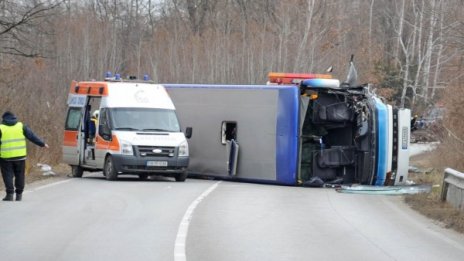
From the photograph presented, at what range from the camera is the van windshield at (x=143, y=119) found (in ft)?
75.6

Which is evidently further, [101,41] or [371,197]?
[101,41]

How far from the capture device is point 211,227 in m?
13.0

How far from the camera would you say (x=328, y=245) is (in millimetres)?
11539

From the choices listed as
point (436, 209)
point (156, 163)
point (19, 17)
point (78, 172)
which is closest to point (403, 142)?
point (156, 163)

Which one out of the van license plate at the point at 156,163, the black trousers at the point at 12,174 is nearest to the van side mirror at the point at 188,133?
the van license plate at the point at 156,163

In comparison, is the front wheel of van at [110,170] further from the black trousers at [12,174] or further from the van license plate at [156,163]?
the black trousers at [12,174]

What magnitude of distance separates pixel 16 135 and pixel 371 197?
328 inches

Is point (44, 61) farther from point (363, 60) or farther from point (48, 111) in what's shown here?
point (363, 60)

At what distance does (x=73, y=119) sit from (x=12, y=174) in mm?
9039

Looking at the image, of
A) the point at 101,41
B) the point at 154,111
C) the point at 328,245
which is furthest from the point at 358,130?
the point at 101,41

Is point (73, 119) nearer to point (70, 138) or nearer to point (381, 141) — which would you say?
point (70, 138)

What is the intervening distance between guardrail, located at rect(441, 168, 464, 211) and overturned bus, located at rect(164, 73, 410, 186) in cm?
553

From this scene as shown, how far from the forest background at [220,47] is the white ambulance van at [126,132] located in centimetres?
271

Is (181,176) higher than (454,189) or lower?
lower
